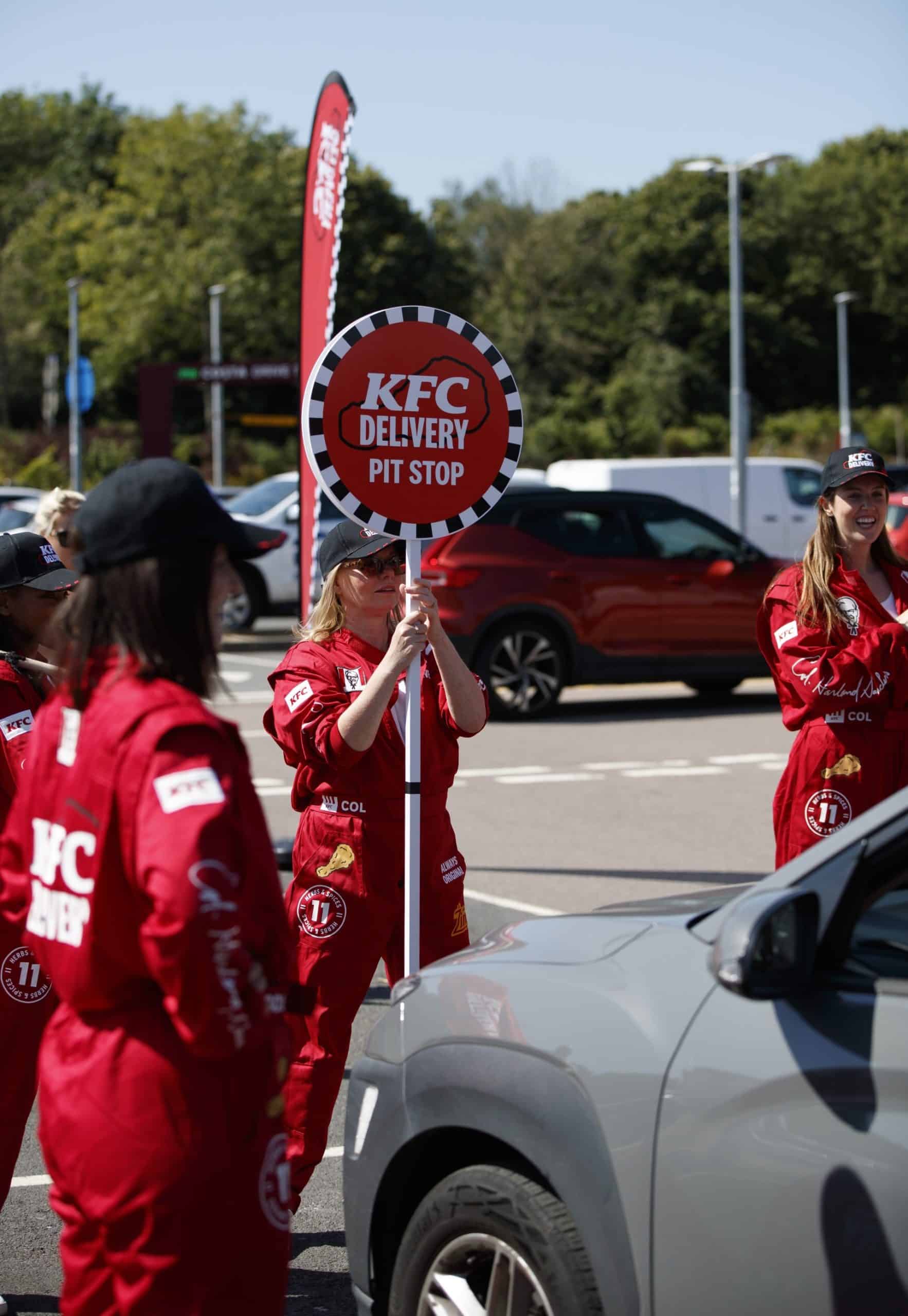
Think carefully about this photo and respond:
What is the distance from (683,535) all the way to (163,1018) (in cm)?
1326

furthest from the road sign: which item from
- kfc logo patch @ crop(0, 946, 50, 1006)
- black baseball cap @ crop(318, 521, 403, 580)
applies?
kfc logo patch @ crop(0, 946, 50, 1006)

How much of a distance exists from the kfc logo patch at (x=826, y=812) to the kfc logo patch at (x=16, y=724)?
211 centimetres

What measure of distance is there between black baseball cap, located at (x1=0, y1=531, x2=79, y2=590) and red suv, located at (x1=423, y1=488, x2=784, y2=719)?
9697mm

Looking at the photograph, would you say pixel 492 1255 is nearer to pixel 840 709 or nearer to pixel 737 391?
pixel 840 709

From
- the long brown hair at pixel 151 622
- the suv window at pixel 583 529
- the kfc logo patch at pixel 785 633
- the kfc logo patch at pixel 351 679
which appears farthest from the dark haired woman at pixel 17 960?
the suv window at pixel 583 529

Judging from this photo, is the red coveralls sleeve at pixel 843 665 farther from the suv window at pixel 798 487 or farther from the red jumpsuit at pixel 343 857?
the suv window at pixel 798 487

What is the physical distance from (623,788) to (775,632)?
21.9 feet

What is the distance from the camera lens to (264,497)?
A: 22453 mm

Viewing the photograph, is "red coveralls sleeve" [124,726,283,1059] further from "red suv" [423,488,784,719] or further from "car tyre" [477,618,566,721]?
"car tyre" [477,618,566,721]

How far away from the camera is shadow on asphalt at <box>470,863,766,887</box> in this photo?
839 cm

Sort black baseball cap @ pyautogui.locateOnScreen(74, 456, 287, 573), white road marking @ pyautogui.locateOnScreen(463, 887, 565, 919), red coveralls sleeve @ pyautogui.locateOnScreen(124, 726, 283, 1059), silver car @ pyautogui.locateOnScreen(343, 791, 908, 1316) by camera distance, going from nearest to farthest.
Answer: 1. red coveralls sleeve @ pyautogui.locateOnScreen(124, 726, 283, 1059)
2. black baseball cap @ pyautogui.locateOnScreen(74, 456, 287, 573)
3. silver car @ pyautogui.locateOnScreen(343, 791, 908, 1316)
4. white road marking @ pyautogui.locateOnScreen(463, 887, 565, 919)

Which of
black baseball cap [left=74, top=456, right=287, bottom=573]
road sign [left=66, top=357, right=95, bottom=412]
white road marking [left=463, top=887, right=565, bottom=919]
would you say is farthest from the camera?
road sign [left=66, top=357, right=95, bottom=412]

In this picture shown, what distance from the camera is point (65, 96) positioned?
284 feet

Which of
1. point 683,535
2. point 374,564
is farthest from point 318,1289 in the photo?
point 683,535
